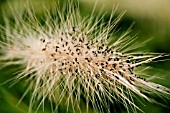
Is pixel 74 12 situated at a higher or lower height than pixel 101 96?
higher

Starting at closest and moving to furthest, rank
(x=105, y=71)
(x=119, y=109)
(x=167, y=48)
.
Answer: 1. (x=105, y=71)
2. (x=119, y=109)
3. (x=167, y=48)

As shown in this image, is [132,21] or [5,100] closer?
[5,100]

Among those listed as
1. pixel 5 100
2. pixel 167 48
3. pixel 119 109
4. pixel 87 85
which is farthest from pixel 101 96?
pixel 167 48

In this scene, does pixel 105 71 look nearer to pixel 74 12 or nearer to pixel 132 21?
pixel 74 12

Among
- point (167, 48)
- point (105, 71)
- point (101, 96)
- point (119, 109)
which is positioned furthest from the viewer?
point (167, 48)

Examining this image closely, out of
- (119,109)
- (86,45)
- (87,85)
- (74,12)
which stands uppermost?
(74,12)

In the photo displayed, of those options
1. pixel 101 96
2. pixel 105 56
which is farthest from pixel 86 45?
pixel 101 96

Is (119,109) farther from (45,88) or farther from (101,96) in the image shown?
(45,88)
